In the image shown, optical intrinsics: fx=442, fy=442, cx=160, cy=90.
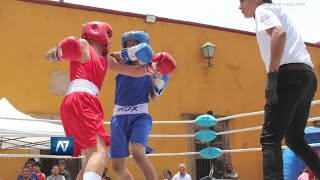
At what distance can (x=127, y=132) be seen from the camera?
3475 mm

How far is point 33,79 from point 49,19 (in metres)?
1.40

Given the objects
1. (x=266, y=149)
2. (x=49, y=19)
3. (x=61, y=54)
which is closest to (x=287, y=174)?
(x=266, y=149)

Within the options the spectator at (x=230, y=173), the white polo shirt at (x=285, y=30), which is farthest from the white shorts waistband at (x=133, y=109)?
the spectator at (x=230, y=173)

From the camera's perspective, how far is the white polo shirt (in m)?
2.48

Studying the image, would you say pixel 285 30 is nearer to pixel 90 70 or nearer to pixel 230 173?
pixel 90 70

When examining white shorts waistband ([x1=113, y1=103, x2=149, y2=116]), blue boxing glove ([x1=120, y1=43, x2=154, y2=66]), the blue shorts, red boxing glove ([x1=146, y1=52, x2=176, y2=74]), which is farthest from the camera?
white shorts waistband ([x1=113, y1=103, x2=149, y2=116])

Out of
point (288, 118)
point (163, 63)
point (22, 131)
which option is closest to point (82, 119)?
point (163, 63)

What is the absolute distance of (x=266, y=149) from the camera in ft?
7.79

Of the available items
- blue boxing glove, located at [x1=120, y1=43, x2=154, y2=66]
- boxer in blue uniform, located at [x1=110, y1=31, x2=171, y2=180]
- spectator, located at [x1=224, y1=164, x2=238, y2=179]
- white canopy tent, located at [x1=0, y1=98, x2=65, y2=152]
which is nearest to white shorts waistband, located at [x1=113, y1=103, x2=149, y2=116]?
boxer in blue uniform, located at [x1=110, y1=31, x2=171, y2=180]

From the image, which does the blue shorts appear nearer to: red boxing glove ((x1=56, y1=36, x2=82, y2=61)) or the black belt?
red boxing glove ((x1=56, y1=36, x2=82, y2=61))

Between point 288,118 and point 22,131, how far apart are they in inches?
194

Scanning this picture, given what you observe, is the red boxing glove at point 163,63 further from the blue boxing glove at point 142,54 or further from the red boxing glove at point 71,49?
the red boxing glove at point 71,49

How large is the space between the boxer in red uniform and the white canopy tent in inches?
140

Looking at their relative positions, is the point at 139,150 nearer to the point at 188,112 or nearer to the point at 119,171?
the point at 119,171
